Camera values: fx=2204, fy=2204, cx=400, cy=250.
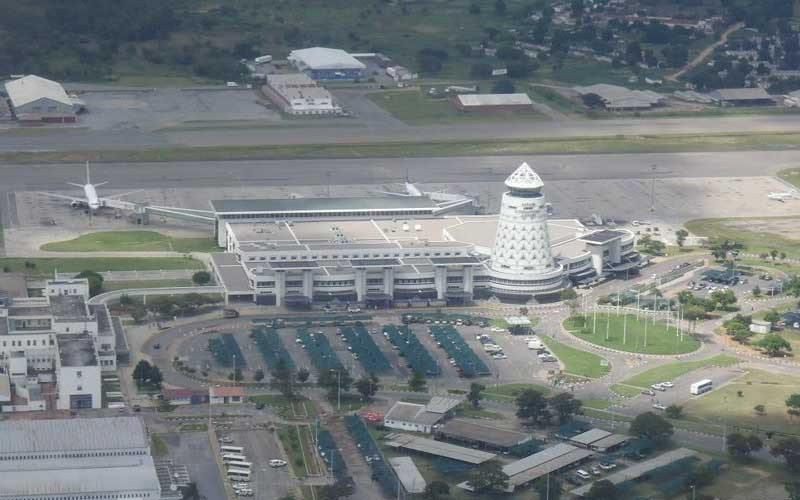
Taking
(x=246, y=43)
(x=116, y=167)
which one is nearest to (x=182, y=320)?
(x=116, y=167)

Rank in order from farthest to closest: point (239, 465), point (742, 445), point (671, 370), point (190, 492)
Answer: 1. point (671, 370)
2. point (742, 445)
3. point (239, 465)
4. point (190, 492)

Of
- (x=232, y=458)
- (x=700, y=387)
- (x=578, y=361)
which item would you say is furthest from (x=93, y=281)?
(x=700, y=387)

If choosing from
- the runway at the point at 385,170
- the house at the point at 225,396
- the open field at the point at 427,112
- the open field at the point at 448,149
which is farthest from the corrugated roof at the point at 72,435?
the open field at the point at 427,112

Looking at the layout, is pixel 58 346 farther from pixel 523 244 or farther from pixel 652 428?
pixel 523 244

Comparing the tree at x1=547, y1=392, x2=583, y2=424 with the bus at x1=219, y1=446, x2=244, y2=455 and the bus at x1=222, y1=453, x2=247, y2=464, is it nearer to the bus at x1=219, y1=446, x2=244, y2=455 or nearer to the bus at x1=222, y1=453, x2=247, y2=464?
the bus at x1=219, y1=446, x2=244, y2=455

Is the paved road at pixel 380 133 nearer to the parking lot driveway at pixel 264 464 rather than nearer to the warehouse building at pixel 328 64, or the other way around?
the warehouse building at pixel 328 64

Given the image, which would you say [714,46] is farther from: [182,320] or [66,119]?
[182,320]

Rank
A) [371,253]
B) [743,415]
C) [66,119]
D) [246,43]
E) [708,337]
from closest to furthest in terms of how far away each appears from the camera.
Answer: [743,415], [708,337], [371,253], [66,119], [246,43]
